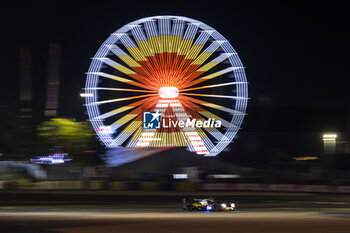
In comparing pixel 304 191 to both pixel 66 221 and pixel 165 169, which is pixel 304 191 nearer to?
pixel 165 169

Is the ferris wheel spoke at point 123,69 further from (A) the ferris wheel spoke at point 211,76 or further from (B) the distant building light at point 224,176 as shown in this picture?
(B) the distant building light at point 224,176

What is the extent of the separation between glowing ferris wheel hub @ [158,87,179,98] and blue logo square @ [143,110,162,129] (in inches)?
120

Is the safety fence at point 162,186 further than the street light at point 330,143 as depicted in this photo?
No

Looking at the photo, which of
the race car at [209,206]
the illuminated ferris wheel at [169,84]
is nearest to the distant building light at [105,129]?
the illuminated ferris wheel at [169,84]

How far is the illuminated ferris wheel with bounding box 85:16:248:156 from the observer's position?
1640 inches

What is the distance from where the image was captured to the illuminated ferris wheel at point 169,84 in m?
41.7

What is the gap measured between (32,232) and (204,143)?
2777cm

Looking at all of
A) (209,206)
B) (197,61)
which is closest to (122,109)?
(197,61)

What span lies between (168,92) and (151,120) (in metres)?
5.30

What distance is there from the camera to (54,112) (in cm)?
6581

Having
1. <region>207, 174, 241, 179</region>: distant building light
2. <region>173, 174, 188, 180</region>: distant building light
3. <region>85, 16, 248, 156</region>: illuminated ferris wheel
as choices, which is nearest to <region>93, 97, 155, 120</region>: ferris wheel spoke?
<region>85, 16, 248, 156</region>: illuminated ferris wheel

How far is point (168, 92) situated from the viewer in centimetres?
4116

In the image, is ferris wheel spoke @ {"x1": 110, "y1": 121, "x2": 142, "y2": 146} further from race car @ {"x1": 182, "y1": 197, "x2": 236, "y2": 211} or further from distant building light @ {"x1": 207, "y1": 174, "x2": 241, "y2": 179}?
race car @ {"x1": 182, "y1": 197, "x2": 236, "y2": 211}

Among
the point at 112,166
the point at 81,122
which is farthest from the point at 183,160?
the point at 81,122
